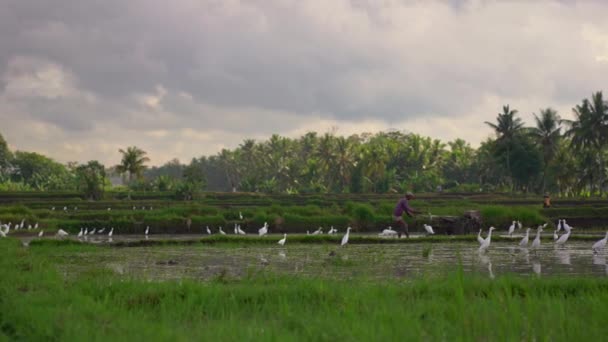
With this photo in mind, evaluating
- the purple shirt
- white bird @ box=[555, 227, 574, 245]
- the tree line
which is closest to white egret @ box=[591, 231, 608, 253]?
white bird @ box=[555, 227, 574, 245]

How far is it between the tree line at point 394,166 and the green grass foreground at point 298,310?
120ft

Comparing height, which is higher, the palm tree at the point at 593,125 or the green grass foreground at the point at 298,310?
the palm tree at the point at 593,125

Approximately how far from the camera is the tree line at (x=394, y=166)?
52812 mm

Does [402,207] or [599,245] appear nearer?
[599,245]

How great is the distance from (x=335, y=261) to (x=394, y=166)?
65.9 metres

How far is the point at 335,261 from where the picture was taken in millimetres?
12078

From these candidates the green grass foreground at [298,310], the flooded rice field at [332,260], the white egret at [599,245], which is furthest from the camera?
the white egret at [599,245]

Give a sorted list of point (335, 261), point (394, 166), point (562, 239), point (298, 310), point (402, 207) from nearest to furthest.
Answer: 1. point (298, 310)
2. point (335, 261)
3. point (562, 239)
4. point (402, 207)
5. point (394, 166)

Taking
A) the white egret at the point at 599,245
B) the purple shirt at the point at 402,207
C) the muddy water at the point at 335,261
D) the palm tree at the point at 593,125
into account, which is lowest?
the muddy water at the point at 335,261

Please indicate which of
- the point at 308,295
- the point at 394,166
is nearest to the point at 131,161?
the point at 394,166

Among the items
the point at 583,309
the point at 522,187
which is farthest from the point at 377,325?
the point at 522,187

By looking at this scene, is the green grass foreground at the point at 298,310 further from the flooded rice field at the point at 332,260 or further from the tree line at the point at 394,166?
the tree line at the point at 394,166

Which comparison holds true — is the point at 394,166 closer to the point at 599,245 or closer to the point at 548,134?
the point at 548,134

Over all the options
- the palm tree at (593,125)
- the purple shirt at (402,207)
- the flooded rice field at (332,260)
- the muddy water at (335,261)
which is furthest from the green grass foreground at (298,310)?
the palm tree at (593,125)
